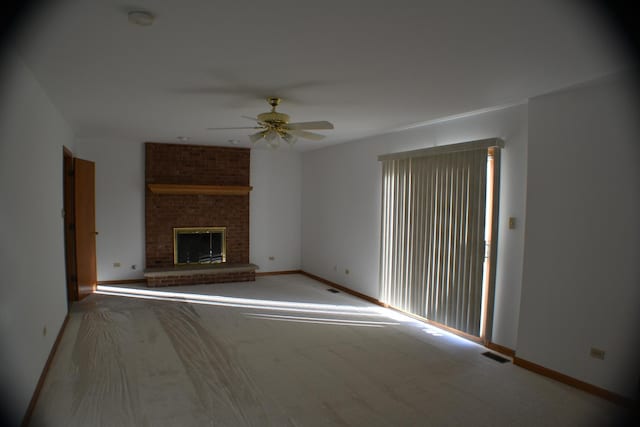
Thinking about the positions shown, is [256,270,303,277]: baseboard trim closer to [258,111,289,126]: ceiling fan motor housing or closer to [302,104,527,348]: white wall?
[302,104,527,348]: white wall

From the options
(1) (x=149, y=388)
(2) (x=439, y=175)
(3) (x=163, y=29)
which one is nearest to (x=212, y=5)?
(3) (x=163, y=29)

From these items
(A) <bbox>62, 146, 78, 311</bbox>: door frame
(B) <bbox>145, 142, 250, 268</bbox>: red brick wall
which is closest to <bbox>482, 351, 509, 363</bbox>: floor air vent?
(B) <bbox>145, 142, 250, 268</bbox>: red brick wall

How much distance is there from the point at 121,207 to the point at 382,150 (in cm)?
448

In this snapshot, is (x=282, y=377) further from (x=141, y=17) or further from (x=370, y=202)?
(x=370, y=202)

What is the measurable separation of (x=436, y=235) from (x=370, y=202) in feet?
4.73

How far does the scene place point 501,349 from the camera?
3.66 metres

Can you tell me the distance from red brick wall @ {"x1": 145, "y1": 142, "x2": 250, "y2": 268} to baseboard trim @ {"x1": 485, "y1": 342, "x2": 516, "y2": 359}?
465 centimetres

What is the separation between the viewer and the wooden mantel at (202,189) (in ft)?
20.6

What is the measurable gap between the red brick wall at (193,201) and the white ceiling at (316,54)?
266 centimetres

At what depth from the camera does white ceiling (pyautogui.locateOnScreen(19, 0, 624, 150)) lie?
1.83 metres

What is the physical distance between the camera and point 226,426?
2.41 meters

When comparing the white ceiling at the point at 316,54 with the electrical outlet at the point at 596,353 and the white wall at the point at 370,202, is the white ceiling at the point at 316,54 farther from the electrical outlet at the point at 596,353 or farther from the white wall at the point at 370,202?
the electrical outlet at the point at 596,353

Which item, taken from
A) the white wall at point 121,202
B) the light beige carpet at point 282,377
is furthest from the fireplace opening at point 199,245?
the light beige carpet at point 282,377

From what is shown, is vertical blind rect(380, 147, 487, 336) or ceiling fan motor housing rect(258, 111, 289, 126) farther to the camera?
vertical blind rect(380, 147, 487, 336)
